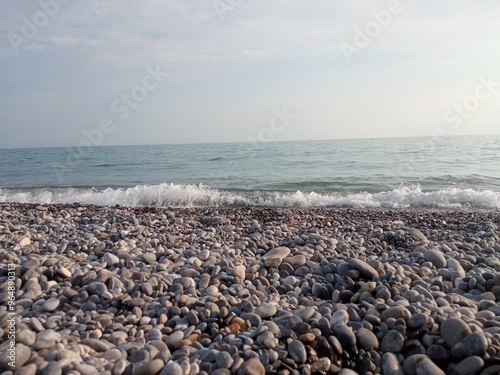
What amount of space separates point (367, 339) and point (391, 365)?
0.24m

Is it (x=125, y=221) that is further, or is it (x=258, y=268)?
(x=125, y=221)

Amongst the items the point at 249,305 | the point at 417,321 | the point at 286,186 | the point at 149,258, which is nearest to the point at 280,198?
the point at 286,186

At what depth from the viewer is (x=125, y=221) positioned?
6.58 meters

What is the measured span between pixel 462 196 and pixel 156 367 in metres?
11.7

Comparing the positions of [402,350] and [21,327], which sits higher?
[21,327]

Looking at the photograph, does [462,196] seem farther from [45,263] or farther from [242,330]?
[45,263]

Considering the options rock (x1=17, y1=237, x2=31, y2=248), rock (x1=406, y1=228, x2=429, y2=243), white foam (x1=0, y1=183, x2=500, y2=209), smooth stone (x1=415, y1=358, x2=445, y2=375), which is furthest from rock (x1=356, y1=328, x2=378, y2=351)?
white foam (x1=0, y1=183, x2=500, y2=209)

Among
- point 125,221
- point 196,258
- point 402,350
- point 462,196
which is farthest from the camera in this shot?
point 462,196

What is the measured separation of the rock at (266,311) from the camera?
2.92 m

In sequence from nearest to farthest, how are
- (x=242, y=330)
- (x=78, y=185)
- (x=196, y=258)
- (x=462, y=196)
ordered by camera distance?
(x=242, y=330), (x=196, y=258), (x=462, y=196), (x=78, y=185)

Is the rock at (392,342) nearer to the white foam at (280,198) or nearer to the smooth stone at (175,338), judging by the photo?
the smooth stone at (175,338)

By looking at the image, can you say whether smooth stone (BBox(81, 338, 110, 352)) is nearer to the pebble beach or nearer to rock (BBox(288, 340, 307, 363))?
the pebble beach

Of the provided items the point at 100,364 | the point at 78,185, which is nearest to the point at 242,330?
the point at 100,364

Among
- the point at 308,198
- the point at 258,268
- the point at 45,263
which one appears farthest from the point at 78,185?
the point at 258,268
